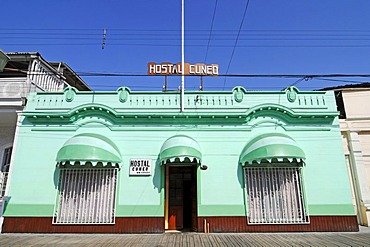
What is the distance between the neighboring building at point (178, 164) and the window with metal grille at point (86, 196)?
0.04 metres

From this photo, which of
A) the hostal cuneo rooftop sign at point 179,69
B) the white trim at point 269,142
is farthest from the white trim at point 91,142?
the white trim at point 269,142

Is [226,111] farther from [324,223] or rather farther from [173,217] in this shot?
[324,223]

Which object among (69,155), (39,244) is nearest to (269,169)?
(69,155)

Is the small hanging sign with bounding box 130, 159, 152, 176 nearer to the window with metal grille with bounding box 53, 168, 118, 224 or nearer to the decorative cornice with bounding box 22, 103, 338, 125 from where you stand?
the window with metal grille with bounding box 53, 168, 118, 224

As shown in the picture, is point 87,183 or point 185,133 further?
point 185,133

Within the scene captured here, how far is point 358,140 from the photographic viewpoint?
40.4 ft

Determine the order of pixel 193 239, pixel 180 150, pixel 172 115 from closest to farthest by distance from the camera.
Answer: pixel 193 239, pixel 180 150, pixel 172 115

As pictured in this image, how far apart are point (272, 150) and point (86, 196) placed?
25.7ft

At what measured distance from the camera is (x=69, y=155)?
10.1 m

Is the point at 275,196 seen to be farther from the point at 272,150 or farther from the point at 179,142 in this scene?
the point at 179,142

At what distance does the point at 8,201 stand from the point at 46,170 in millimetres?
1869

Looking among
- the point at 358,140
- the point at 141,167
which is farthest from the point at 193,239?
the point at 358,140

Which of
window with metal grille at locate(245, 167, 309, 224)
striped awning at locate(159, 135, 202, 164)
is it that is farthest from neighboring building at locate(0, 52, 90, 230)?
window with metal grille at locate(245, 167, 309, 224)

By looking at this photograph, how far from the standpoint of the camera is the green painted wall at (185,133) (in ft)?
34.7
